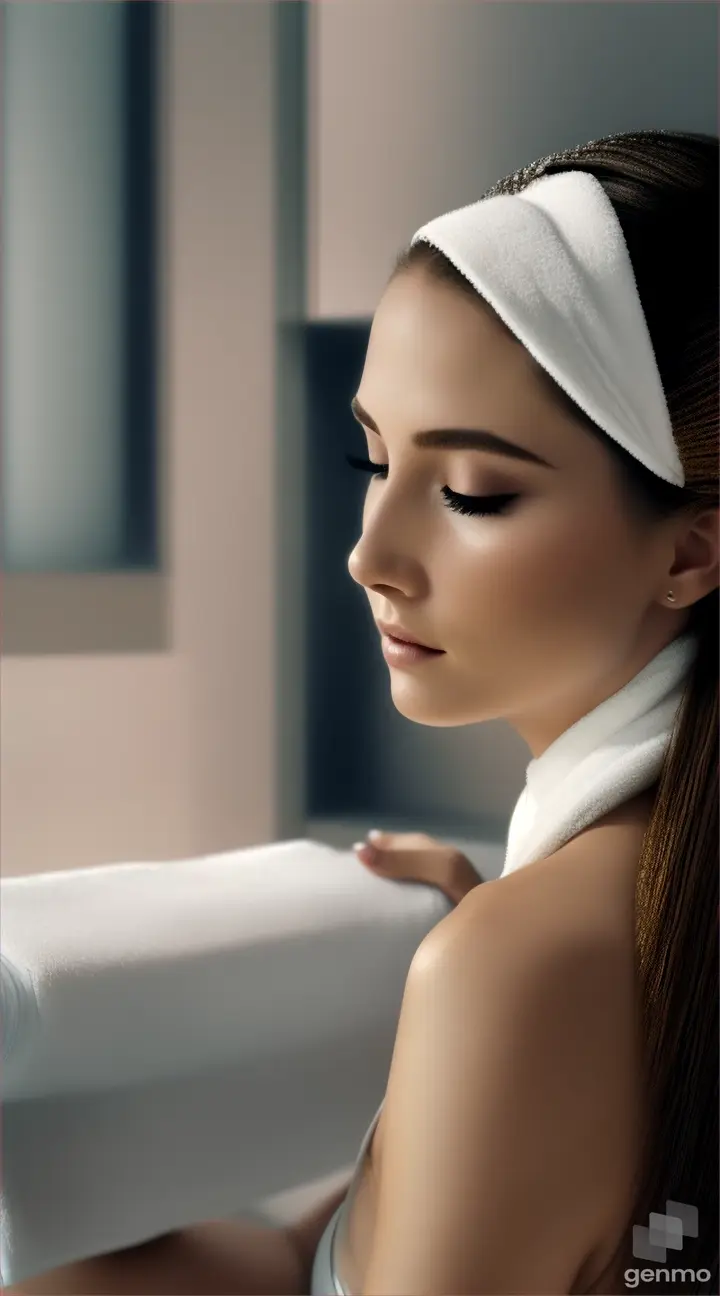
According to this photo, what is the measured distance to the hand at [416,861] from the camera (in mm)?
721

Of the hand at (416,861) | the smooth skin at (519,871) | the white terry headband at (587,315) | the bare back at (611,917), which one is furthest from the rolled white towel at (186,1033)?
the white terry headband at (587,315)

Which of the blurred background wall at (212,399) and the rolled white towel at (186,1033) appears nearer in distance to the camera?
the rolled white towel at (186,1033)

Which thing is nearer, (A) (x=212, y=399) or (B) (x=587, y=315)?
(B) (x=587, y=315)

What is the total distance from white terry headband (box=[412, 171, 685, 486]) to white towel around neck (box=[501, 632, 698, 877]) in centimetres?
9

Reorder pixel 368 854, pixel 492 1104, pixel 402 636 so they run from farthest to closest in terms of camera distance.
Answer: pixel 368 854 < pixel 402 636 < pixel 492 1104

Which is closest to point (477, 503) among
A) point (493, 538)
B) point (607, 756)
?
point (493, 538)

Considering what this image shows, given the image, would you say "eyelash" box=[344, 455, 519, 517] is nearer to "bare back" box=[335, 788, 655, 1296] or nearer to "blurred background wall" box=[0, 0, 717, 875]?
"bare back" box=[335, 788, 655, 1296]

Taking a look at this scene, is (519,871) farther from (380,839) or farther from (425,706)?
(380,839)

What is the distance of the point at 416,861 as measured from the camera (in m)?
0.73

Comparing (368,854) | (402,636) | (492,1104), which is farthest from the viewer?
(368,854)

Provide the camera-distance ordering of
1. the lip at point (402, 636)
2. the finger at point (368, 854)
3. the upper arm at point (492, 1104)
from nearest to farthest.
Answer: the upper arm at point (492, 1104), the lip at point (402, 636), the finger at point (368, 854)

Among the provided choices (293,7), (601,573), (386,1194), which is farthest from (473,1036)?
(293,7)

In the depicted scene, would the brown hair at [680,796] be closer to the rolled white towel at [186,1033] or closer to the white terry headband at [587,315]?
the white terry headband at [587,315]
